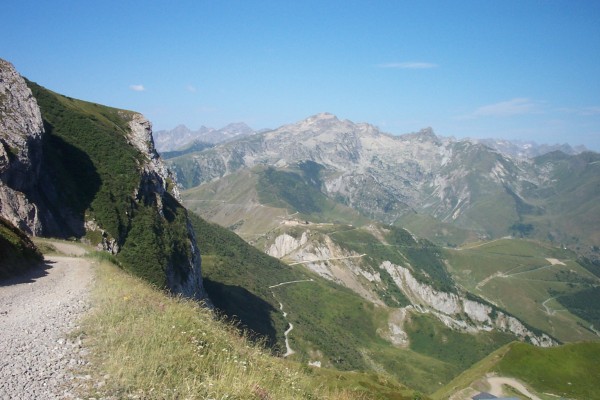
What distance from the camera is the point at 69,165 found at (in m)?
105

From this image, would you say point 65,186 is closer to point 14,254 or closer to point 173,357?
point 14,254

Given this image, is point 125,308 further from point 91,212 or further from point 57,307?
point 91,212

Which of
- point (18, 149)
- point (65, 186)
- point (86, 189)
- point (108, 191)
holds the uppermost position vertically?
point (18, 149)

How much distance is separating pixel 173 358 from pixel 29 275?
20.2 meters

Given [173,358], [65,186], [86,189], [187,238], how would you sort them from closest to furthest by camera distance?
1. [173,358]
2. [65,186]
3. [86,189]
4. [187,238]

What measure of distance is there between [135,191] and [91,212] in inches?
780

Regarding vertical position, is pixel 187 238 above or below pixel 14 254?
below

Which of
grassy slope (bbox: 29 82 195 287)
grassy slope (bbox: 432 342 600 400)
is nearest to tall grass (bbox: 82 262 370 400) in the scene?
grassy slope (bbox: 29 82 195 287)

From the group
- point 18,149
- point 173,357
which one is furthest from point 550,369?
point 18,149

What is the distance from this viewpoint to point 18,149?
79750 mm

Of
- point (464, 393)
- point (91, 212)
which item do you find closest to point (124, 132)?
point (91, 212)

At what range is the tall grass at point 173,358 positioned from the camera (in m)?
12.5

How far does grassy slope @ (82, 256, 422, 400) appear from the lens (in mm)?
12547

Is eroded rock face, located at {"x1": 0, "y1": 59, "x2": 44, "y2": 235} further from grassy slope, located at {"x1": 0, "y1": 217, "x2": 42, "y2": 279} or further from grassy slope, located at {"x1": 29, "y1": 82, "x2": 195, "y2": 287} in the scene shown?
grassy slope, located at {"x1": 0, "y1": 217, "x2": 42, "y2": 279}
